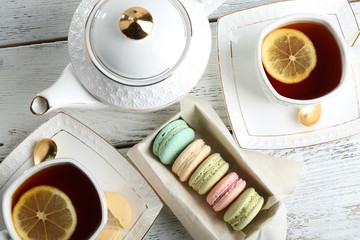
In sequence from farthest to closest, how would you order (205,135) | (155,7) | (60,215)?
1. (205,135)
2. (60,215)
3. (155,7)

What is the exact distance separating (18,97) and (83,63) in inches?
11.3

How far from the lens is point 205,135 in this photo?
852 millimetres

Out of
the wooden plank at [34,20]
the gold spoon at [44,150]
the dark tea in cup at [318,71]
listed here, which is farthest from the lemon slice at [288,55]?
the gold spoon at [44,150]

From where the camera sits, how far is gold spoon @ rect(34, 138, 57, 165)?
2.53 ft

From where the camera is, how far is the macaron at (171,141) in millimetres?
787

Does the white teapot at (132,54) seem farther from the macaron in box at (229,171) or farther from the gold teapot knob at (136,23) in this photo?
the macaron in box at (229,171)

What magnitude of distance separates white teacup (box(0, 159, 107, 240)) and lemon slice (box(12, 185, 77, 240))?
0.04ft

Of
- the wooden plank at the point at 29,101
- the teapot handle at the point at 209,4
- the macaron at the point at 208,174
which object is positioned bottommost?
the macaron at the point at 208,174

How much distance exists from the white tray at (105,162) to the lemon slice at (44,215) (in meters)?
0.08

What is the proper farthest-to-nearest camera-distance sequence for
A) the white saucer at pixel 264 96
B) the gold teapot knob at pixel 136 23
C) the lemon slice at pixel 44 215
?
the white saucer at pixel 264 96, the lemon slice at pixel 44 215, the gold teapot knob at pixel 136 23

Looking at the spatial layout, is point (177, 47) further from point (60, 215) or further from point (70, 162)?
point (60, 215)

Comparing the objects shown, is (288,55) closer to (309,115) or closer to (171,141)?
(309,115)

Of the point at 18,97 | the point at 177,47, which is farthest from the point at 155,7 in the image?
the point at 18,97

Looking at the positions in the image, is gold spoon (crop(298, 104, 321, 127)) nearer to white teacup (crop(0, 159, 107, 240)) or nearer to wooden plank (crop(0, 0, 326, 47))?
wooden plank (crop(0, 0, 326, 47))
